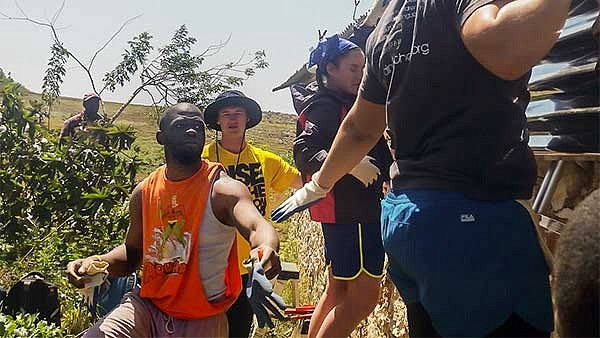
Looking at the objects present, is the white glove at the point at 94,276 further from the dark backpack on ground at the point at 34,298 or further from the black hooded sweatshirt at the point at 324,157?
the dark backpack on ground at the point at 34,298

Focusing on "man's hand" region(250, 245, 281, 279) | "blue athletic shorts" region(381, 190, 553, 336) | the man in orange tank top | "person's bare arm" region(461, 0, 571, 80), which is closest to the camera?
"person's bare arm" region(461, 0, 571, 80)

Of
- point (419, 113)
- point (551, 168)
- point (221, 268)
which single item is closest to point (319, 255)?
point (221, 268)

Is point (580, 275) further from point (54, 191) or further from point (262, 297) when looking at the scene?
point (54, 191)

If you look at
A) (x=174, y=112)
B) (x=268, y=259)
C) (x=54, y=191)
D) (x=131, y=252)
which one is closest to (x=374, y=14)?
(x=174, y=112)

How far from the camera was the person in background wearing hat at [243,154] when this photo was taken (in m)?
4.16

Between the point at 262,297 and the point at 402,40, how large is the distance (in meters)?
0.85

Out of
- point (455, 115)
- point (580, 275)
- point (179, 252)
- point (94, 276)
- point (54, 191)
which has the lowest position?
point (54, 191)

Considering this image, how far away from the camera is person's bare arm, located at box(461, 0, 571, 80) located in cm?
157

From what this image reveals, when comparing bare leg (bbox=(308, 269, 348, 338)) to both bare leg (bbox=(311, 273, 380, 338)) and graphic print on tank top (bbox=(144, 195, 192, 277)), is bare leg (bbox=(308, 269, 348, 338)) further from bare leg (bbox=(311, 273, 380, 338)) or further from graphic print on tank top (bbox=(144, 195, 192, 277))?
graphic print on tank top (bbox=(144, 195, 192, 277))

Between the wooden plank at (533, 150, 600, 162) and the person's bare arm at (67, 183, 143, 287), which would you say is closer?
the wooden plank at (533, 150, 600, 162)

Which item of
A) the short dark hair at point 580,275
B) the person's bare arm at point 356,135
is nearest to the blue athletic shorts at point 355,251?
the person's bare arm at point 356,135

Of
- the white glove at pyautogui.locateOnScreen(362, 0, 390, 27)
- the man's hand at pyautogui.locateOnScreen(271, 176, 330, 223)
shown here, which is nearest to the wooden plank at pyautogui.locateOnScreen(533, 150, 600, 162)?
the man's hand at pyautogui.locateOnScreen(271, 176, 330, 223)

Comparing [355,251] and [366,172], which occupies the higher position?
[366,172]

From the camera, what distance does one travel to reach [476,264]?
1.70m
